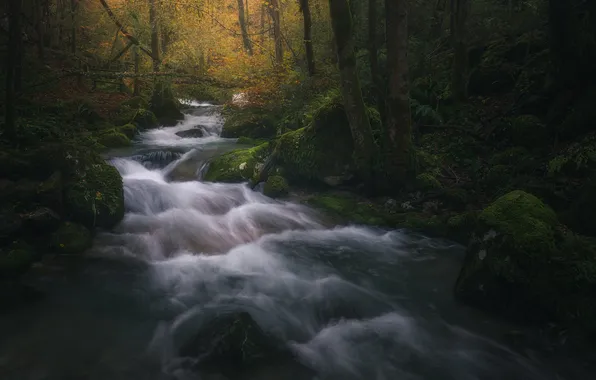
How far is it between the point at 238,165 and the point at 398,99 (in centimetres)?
507

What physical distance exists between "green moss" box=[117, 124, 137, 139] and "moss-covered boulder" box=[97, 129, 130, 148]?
1.70 feet

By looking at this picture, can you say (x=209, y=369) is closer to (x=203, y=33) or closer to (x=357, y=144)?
(x=357, y=144)

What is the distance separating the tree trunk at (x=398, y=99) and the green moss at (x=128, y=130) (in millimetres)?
10637

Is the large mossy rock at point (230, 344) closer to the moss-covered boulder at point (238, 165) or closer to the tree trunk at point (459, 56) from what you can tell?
the moss-covered boulder at point (238, 165)

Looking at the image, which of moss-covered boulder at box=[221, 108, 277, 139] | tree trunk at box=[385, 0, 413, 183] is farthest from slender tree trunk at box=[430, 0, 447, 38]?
tree trunk at box=[385, 0, 413, 183]

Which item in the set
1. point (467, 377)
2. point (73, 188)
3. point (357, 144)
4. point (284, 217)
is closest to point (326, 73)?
point (357, 144)

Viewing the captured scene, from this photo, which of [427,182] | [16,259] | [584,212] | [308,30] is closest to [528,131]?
[427,182]

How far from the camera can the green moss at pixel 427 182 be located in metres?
9.01

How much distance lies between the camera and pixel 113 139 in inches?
565

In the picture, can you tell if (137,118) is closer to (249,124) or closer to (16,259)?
(249,124)

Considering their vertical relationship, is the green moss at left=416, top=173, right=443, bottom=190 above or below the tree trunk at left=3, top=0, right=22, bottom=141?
below

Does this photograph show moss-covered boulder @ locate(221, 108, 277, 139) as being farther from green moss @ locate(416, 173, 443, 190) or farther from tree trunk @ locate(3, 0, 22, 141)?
tree trunk @ locate(3, 0, 22, 141)

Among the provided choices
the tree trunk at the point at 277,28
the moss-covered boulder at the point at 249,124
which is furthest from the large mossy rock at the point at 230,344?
the tree trunk at the point at 277,28

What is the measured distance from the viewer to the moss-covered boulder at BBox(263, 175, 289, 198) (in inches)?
414
